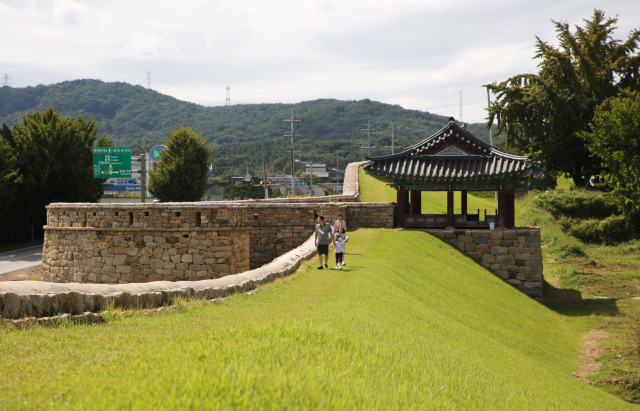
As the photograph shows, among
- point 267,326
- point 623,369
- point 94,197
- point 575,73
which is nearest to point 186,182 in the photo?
point 94,197

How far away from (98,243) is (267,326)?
17.8 m

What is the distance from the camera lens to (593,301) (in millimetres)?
24844

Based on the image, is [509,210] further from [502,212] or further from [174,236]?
[174,236]

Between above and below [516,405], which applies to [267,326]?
above

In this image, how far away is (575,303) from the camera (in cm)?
2470

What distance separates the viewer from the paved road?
35.1 metres

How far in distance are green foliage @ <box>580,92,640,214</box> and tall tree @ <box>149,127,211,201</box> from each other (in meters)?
33.9

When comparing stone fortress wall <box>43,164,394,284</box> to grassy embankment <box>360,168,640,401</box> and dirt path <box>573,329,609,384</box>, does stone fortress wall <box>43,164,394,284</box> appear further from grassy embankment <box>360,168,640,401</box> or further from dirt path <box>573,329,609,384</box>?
dirt path <box>573,329,609,384</box>

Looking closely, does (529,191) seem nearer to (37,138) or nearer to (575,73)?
(575,73)

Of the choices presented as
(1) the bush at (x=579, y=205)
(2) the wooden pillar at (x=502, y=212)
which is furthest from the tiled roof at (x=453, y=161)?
(1) the bush at (x=579, y=205)

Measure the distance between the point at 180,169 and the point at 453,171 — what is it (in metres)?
33.0

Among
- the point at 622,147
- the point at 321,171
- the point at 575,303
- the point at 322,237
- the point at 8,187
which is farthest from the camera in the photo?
the point at 321,171

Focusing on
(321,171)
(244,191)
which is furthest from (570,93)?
(321,171)

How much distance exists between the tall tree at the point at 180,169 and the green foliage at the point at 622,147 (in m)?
33.9
